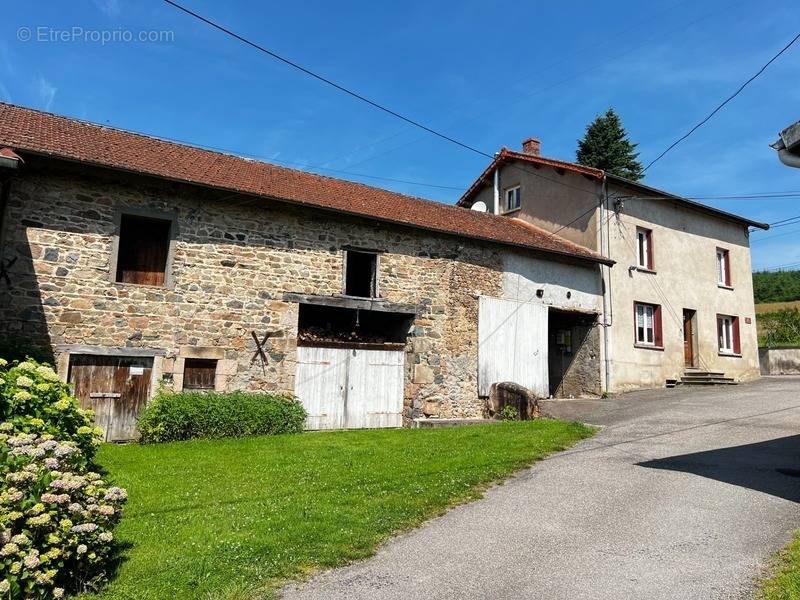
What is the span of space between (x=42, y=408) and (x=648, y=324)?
1793 cm

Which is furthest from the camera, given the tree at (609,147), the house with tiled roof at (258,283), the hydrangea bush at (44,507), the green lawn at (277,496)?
the tree at (609,147)

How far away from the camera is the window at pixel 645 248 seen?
19.0 metres

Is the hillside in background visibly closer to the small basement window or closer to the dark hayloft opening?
the dark hayloft opening

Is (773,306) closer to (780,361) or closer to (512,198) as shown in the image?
(780,361)

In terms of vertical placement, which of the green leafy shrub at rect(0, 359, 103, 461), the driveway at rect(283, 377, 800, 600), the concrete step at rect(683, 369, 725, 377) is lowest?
the driveway at rect(283, 377, 800, 600)

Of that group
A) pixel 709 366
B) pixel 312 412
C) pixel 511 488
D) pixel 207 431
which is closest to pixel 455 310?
pixel 312 412

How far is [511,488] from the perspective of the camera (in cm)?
687

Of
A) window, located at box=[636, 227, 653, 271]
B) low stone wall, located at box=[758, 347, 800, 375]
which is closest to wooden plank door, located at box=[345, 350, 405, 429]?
window, located at box=[636, 227, 653, 271]

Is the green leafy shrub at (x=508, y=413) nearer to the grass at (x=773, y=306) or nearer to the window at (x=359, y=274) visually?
the window at (x=359, y=274)

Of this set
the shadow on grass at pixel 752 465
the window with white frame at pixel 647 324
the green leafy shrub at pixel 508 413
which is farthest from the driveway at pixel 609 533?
the window with white frame at pixel 647 324

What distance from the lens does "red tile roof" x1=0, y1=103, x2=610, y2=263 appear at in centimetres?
1090

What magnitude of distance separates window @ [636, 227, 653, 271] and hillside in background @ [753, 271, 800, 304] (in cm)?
3038

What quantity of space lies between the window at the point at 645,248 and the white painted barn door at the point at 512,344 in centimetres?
486

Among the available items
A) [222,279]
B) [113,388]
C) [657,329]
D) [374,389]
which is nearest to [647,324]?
[657,329]
